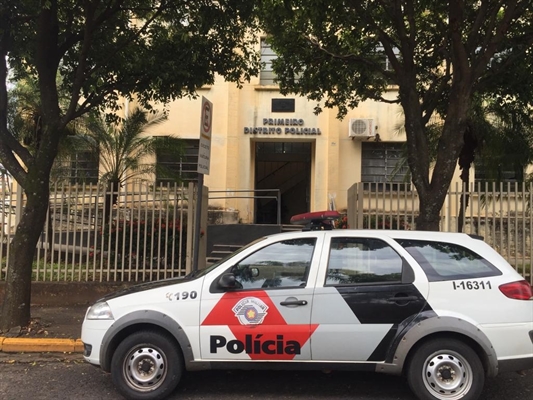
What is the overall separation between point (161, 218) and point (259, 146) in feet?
28.3

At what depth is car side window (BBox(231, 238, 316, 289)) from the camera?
436 centimetres

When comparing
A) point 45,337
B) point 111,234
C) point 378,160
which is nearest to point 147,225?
point 111,234

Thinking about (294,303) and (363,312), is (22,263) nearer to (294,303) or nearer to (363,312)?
(294,303)

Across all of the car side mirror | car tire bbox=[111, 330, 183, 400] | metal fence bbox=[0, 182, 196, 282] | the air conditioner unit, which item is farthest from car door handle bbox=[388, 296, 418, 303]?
the air conditioner unit

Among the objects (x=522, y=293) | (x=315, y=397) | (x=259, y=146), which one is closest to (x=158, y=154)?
(x=259, y=146)

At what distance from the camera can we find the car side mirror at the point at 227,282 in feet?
13.9

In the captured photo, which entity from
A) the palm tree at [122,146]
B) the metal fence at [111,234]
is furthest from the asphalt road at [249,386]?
the palm tree at [122,146]

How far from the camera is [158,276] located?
8594 millimetres

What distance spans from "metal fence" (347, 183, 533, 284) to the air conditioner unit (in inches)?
245

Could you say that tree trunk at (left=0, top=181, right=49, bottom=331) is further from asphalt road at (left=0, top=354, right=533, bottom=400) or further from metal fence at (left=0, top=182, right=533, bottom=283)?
metal fence at (left=0, top=182, right=533, bottom=283)

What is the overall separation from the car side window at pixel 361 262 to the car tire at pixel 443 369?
0.68 metres

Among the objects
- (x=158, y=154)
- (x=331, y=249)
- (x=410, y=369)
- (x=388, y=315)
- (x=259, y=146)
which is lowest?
(x=410, y=369)

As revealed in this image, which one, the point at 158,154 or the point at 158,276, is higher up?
the point at 158,154

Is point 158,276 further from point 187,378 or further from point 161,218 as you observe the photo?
point 187,378
